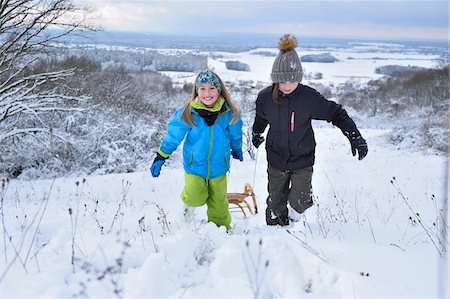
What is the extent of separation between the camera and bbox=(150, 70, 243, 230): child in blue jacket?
3.23m

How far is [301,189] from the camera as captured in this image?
3.43 m

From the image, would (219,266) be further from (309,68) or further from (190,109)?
(309,68)

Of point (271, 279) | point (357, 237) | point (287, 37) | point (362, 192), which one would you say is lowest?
point (362, 192)

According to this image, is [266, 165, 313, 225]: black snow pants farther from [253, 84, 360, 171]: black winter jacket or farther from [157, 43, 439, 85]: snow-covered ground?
[157, 43, 439, 85]: snow-covered ground

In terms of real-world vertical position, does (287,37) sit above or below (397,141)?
above

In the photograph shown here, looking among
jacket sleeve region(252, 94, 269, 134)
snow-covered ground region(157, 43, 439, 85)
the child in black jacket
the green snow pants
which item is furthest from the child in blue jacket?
snow-covered ground region(157, 43, 439, 85)

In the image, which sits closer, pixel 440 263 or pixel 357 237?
pixel 440 263

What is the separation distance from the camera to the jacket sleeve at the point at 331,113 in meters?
3.26

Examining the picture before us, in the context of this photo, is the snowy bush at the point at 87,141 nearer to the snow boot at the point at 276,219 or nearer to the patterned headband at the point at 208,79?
the patterned headband at the point at 208,79

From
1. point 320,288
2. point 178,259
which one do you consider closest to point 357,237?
point 320,288

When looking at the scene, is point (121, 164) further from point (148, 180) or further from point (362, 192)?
point (362, 192)

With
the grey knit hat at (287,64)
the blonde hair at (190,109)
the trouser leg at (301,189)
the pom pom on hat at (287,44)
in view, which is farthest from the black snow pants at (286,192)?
the pom pom on hat at (287,44)

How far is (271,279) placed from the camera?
1922mm

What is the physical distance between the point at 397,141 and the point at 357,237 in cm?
1813
